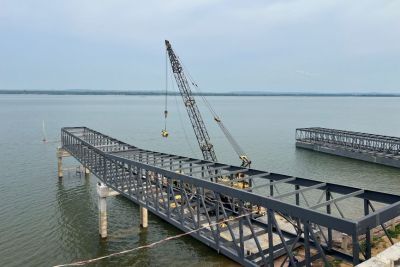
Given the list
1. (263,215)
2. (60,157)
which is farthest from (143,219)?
(60,157)

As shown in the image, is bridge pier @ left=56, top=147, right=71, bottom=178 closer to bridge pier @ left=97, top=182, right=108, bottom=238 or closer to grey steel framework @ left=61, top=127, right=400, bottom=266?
grey steel framework @ left=61, top=127, right=400, bottom=266

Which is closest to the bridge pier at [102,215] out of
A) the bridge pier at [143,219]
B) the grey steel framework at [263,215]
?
the grey steel framework at [263,215]

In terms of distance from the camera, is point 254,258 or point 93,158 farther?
point 93,158

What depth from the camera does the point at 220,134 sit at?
4112 inches

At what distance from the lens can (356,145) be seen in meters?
69.6

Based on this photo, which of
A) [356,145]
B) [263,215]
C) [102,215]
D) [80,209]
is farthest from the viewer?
[356,145]

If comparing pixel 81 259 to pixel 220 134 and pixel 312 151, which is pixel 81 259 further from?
pixel 220 134

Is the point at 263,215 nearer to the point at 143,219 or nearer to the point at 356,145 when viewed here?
the point at 143,219

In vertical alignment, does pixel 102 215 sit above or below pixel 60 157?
below

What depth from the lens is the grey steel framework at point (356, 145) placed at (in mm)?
61625

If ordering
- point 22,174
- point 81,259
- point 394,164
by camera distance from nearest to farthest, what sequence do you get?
point 81,259
point 22,174
point 394,164

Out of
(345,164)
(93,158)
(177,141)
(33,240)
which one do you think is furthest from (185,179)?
(177,141)

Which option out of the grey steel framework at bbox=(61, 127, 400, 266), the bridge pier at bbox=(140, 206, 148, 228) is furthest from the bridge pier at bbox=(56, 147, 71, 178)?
the bridge pier at bbox=(140, 206, 148, 228)

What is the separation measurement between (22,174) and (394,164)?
2329 inches
